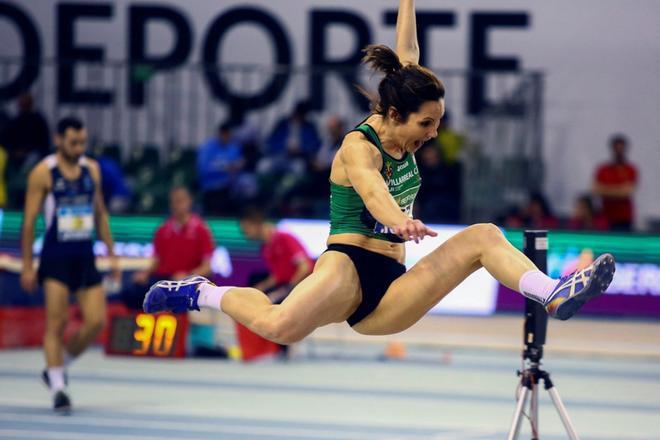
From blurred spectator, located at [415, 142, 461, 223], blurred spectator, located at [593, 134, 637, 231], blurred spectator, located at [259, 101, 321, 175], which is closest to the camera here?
blurred spectator, located at [415, 142, 461, 223]

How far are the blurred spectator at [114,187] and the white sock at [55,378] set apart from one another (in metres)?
6.32

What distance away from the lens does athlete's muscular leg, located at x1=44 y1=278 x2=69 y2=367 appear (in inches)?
372

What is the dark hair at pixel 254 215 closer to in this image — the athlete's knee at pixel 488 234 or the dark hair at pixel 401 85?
the dark hair at pixel 401 85

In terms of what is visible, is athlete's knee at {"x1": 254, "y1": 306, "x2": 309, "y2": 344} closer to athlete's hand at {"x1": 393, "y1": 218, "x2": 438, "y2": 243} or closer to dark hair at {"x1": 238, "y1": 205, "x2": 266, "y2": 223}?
athlete's hand at {"x1": 393, "y1": 218, "x2": 438, "y2": 243}

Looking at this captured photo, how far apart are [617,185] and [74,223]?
348 inches

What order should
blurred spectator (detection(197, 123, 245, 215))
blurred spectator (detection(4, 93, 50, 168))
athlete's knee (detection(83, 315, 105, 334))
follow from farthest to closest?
blurred spectator (detection(4, 93, 50, 168)), blurred spectator (detection(197, 123, 245, 215)), athlete's knee (detection(83, 315, 105, 334))

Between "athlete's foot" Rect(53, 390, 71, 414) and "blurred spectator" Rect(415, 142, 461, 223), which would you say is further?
"blurred spectator" Rect(415, 142, 461, 223)

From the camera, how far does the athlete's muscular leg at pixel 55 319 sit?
372 inches

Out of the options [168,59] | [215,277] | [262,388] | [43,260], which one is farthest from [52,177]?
[168,59]

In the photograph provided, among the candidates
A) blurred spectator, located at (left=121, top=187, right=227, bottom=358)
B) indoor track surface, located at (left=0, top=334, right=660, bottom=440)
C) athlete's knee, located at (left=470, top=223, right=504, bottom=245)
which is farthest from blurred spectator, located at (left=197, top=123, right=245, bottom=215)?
athlete's knee, located at (left=470, top=223, right=504, bottom=245)

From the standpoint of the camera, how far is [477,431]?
8.91 m

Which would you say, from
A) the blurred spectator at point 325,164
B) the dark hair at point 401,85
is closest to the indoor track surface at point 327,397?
the blurred spectator at point 325,164

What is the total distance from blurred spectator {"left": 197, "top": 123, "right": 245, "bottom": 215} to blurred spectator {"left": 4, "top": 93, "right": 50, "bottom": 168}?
7.20 feet

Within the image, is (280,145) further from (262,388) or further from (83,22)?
(262,388)
